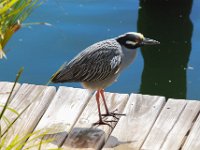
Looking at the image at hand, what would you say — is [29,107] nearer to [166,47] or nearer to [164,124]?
[164,124]

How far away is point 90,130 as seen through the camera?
232 inches

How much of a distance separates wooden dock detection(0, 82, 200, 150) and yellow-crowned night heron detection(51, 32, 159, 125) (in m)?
0.21

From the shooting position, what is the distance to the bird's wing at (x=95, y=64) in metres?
5.88

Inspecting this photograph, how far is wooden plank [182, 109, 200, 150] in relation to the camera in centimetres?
561

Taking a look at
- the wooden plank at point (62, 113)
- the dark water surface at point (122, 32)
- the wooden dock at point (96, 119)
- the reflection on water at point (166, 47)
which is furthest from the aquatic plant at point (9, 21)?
the reflection on water at point (166, 47)

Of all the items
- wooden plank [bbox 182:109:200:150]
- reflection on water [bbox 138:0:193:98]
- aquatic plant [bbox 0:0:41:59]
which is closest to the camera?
aquatic plant [bbox 0:0:41:59]

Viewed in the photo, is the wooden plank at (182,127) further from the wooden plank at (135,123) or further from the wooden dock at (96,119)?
the wooden plank at (135,123)

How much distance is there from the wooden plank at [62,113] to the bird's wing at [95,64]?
0.34 metres

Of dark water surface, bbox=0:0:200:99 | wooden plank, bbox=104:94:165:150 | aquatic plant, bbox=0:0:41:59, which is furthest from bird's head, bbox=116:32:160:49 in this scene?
dark water surface, bbox=0:0:200:99

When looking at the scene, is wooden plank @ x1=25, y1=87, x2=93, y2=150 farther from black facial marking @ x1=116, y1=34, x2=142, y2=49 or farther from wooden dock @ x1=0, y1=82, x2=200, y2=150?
black facial marking @ x1=116, y1=34, x2=142, y2=49

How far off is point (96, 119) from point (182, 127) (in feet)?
2.38

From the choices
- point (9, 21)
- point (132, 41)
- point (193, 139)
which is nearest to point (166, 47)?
point (132, 41)

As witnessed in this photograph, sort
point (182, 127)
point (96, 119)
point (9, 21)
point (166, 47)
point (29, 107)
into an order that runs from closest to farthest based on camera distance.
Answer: point (9, 21)
point (182, 127)
point (96, 119)
point (29, 107)
point (166, 47)

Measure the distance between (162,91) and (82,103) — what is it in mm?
2859
